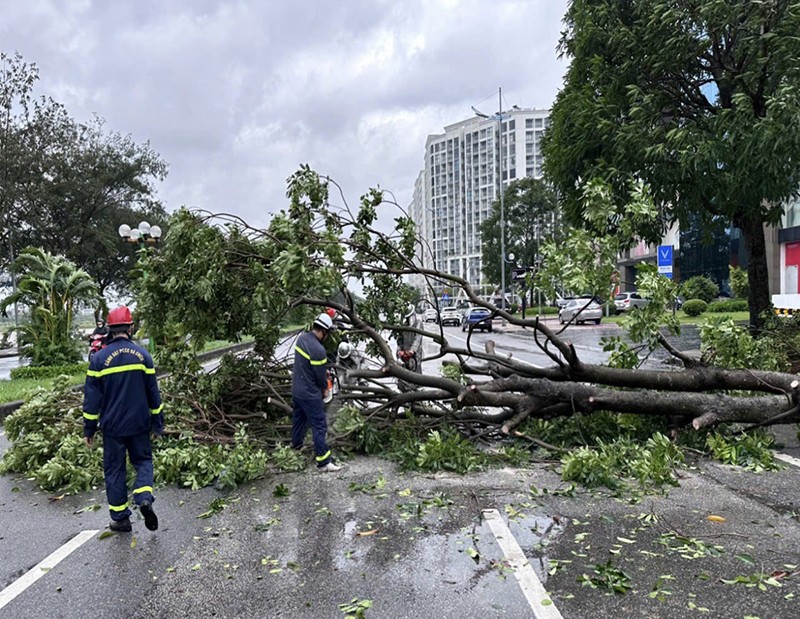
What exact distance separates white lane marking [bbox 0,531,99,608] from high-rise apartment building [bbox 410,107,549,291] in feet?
411

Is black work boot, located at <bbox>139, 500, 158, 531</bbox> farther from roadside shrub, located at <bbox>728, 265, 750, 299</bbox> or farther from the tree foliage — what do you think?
roadside shrub, located at <bbox>728, 265, 750, 299</bbox>

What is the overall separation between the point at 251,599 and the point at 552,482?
9.48 ft

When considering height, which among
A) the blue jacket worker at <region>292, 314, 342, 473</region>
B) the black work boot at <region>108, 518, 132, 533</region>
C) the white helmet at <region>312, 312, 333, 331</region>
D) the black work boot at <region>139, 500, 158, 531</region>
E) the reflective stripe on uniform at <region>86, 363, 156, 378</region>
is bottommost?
the black work boot at <region>108, 518, 132, 533</region>

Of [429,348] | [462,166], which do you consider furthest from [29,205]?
[462,166]

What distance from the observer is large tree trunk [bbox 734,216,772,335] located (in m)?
12.8

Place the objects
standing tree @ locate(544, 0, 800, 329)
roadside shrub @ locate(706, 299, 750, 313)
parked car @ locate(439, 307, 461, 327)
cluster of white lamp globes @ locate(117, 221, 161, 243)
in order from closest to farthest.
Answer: standing tree @ locate(544, 0, 800, 329) < cluster of white lamp globes @ locate(117, 221, 161, 243) < roadside shrub @ locate(706, 299, 750, 313) < parked car @ locate(439, 307, 461, 327)

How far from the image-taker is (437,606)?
128 inches

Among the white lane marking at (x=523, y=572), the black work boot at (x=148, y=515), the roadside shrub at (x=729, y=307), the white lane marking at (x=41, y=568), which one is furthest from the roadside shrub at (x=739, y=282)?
the white lane marking at (x=41, y=568)

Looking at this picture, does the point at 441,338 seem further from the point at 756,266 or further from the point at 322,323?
the point at 756,266

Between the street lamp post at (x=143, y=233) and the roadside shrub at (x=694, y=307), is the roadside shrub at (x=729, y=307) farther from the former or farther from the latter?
the street lamp post at (x=143, y=233)

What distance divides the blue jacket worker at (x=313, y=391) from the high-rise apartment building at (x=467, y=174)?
123129 millimetres

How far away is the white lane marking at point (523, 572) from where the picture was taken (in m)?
3.16

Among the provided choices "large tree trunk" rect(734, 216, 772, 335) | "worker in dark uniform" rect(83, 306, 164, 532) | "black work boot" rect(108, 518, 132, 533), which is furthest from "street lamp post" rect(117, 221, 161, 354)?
"large tree trunk" rect(734, 216, 772, 335)

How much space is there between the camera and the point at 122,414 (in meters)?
4.51
